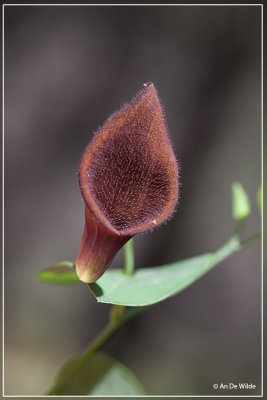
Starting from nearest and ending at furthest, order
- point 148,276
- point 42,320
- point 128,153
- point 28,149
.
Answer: point 128,153, point 148,276, point 42,320, point 28,149

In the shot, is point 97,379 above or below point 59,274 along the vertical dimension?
below

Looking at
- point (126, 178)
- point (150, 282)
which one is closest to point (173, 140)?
point (150, 282)

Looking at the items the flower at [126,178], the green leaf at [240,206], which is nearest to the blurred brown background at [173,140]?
the green leaf at [240,206]

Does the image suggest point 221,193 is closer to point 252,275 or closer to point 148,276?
point 252,275

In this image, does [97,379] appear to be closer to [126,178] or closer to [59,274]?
[59,274]

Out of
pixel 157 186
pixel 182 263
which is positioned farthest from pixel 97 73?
pixel 157 186
